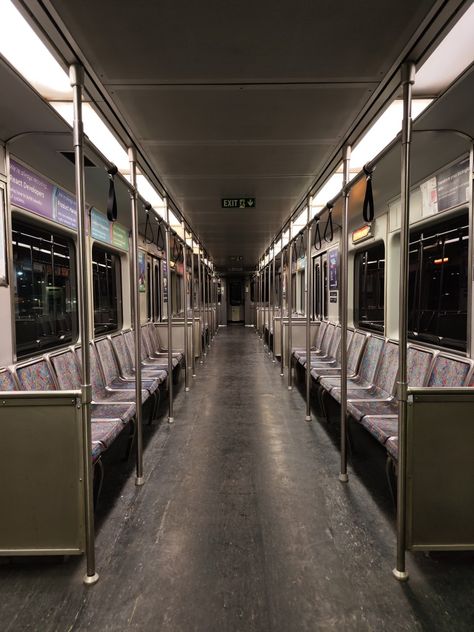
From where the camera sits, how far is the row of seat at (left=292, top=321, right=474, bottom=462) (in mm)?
2721

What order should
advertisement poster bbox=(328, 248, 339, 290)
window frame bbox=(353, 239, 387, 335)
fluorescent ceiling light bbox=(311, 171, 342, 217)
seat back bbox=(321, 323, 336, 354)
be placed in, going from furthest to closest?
advertisement poster bbox=(328, 248, 339, 290), seat back bbox=(321, 323, 336, 354), window frame bbox=(353, 239, 387, 335), fluorescent ceiling light bbox=(311, 171, 342, 217)

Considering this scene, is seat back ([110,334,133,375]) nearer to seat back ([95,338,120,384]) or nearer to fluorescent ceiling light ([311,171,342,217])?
→ seat back ([95,338,120,384])

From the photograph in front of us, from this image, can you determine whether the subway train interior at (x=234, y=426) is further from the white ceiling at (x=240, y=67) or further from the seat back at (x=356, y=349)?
the seat back at (x=356, y=349)

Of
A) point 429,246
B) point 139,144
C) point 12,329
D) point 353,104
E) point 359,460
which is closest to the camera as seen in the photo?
point 353,104

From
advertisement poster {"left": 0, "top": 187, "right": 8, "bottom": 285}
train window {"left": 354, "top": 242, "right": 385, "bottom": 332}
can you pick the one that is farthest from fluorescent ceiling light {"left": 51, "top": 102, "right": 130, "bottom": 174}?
train window {"left": 354, "top": 242, "right": 385, "bottom": 332}

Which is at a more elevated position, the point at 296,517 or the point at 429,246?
the point at 429,246

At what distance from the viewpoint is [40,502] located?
6.36 feet

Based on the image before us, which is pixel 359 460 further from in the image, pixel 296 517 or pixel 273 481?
pixel 296 517

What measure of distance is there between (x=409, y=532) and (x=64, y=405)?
197 centimetres

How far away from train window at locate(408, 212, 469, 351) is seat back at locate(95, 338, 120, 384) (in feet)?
11.4

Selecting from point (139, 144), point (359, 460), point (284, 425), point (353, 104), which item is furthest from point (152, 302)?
point (353, 104)

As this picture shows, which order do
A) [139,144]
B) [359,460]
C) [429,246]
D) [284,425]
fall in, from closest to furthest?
1. [139,144]
2. [359,460]
3. [429,246]
4. [284,425]

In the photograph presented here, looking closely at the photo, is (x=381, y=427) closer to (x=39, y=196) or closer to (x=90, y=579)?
(x=90, y=579)

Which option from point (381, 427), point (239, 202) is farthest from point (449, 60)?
point (239, 202)
